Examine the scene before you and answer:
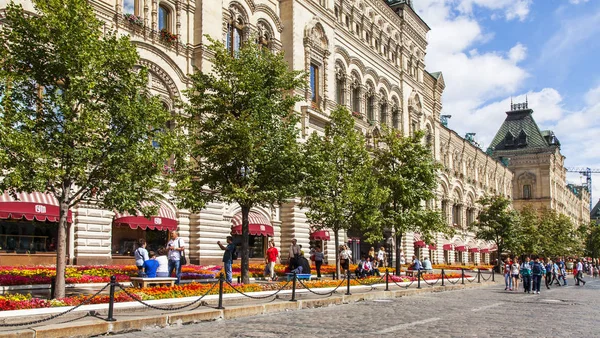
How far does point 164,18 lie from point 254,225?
11493 mm

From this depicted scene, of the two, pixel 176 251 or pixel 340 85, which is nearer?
pixel 176 251

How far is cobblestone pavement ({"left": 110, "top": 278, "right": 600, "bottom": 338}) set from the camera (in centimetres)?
1224

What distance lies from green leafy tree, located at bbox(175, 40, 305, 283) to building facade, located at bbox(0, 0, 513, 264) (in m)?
5.02

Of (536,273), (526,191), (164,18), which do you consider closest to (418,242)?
(536,273)

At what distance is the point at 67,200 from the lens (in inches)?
619

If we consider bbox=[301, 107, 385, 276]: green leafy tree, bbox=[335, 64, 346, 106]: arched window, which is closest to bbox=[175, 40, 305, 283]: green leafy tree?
bbox=[301, 107, 385, 276]: green leafy tree

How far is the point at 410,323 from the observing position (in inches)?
548

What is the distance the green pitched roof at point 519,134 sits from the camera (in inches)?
4126

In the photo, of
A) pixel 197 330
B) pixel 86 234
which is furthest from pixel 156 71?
pixel 197 330

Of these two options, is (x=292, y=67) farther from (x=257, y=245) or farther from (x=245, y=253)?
(x=245, y=253)

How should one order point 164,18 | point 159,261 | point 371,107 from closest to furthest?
point 159,261 → point 164,18 → point 371,107

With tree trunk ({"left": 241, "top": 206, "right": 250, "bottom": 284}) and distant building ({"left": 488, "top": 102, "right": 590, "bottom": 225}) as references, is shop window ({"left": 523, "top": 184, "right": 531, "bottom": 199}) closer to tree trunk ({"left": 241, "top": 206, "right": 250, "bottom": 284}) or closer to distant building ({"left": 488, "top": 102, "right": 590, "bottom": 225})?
distant building ({"left": 488, "top": 102, "right": 590, "bottom": 225})

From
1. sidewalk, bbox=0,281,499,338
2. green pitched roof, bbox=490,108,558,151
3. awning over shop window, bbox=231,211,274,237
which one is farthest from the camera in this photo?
green pitched roof, bbox=490,108,558,151

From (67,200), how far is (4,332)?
6054mm
